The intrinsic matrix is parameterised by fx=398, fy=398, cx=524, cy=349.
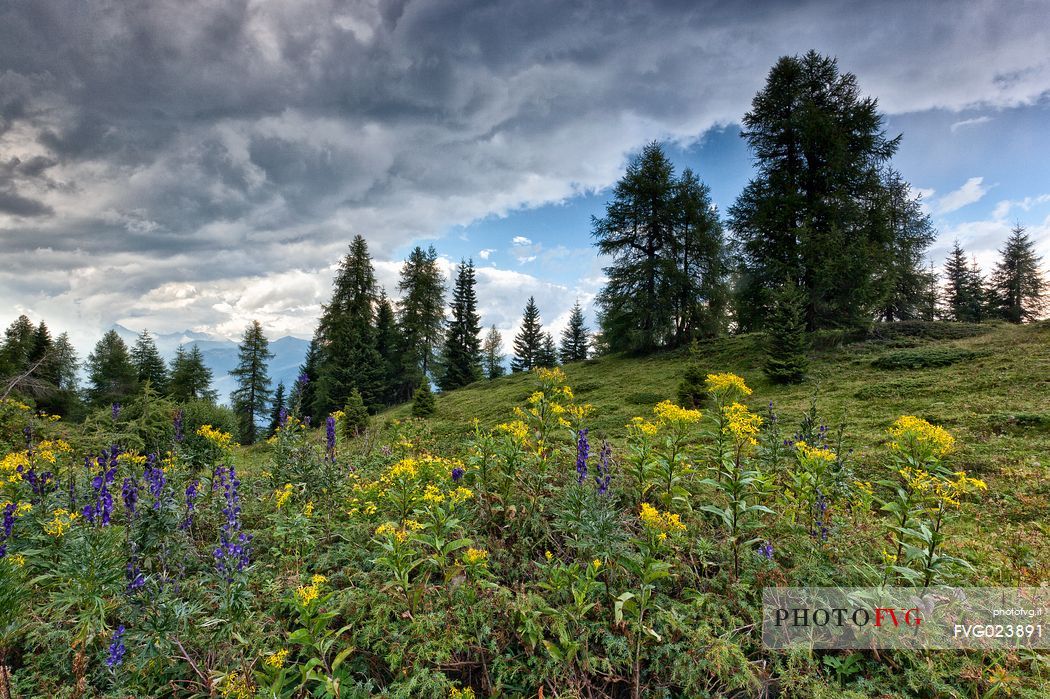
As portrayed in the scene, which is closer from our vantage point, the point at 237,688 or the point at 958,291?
the point at 237,688

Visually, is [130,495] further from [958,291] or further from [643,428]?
[958,291]

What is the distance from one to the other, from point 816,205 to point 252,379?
44.9 m

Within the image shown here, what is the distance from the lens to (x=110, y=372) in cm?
3484

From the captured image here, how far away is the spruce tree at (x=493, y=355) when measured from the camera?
47.0 metres

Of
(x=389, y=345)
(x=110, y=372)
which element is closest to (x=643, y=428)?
(x=389, y=345)

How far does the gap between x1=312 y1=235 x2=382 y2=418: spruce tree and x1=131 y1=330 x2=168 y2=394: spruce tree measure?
14.7 m

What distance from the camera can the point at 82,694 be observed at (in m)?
2.33

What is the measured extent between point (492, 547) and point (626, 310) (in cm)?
2172

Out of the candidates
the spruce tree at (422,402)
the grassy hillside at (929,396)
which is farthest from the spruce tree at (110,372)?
the grassy hillside at (929,396)

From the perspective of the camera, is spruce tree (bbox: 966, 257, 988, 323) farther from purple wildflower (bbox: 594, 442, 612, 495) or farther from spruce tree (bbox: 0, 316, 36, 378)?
spruce tree (bbox: 0, 316, 36, 378)

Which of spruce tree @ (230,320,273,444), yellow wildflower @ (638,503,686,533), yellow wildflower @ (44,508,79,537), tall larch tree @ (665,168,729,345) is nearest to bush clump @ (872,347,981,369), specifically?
tall larch tree @ (665,168,729,345)

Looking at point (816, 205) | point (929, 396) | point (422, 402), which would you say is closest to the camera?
point (929, 396)

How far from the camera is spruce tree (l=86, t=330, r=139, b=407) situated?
111 feet

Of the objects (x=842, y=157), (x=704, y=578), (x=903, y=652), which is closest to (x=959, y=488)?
(x=903, y=652)
